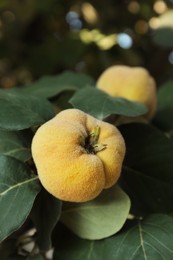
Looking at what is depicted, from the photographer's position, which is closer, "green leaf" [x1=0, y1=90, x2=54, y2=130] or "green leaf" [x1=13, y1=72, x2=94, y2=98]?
"green leaf" [x1=0, y1=90, x2=54, y2=130]

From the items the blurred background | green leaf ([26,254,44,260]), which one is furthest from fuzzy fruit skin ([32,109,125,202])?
the blurred background

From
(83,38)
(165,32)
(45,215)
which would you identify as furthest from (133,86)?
(83,38)

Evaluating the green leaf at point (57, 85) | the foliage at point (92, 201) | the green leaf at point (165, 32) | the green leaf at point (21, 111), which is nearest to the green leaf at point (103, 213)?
the foliage at point (92, 201)

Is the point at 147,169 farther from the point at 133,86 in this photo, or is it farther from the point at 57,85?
the point at 57,85

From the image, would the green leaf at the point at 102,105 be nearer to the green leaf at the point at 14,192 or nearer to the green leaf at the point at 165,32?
the green leaf at the point at 14,192

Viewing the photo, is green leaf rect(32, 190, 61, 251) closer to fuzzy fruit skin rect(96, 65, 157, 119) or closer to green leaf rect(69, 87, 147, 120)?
green leaf rect(69, 87, 147, 120)
